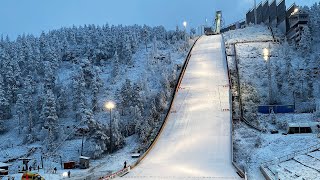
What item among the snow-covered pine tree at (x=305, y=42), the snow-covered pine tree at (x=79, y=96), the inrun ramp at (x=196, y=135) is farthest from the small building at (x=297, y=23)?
the snow-covered pine tree at (x=79, y=96)

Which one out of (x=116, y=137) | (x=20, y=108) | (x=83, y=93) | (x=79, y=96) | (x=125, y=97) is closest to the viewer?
(x=116, y=137)

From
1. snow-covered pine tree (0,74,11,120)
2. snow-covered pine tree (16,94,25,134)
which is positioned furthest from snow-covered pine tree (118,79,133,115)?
snow-covered pine tree (0,74,11,120)

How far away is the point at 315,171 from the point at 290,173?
1799 millimetres

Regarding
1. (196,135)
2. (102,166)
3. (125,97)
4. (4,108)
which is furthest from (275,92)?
(4,108)

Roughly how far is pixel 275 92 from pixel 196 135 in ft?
57.0

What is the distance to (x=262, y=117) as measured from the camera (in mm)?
51250

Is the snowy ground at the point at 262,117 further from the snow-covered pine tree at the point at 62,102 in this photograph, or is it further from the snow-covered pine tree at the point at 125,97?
the snow-covered pine tree at the point at 62,102

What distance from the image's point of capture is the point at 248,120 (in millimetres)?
49875

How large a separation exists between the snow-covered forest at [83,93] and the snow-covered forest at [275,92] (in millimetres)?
9926

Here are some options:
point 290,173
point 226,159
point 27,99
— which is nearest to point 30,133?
point 27,99

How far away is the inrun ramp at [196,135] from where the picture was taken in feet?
114

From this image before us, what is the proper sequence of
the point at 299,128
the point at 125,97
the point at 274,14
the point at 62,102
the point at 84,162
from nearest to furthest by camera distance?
the point at 84,162 < the point at 299,128 < the point at 125,97 < the point at 62,102 < the point at 274,14

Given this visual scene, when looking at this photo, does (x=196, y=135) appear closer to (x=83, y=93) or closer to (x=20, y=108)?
(x=83, y=93)

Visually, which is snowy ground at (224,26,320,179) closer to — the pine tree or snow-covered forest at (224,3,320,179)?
snow-covered forest at (224,3,320,179)
